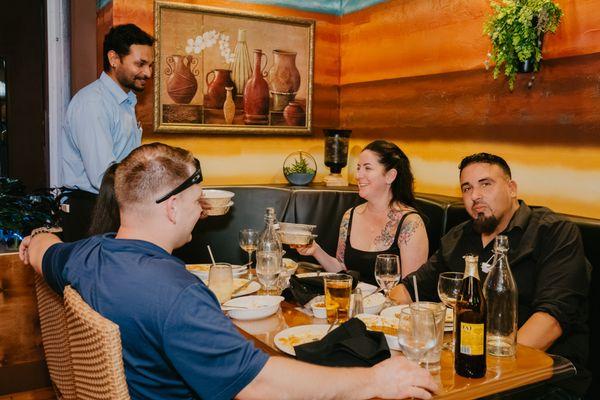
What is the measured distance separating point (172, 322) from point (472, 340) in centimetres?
72

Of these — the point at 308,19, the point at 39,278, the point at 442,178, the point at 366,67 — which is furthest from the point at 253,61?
the point at 39,278

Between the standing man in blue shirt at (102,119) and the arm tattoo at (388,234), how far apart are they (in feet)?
5.02

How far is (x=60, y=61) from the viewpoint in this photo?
4.48 meters

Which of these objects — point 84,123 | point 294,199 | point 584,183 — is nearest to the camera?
point 584,183

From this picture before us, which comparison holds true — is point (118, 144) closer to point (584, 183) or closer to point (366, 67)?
point (366, 67)

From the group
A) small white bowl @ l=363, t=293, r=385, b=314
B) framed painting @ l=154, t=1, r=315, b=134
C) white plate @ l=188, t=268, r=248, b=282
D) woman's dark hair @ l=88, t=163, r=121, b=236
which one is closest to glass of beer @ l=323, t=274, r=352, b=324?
small white bowl @ l=363, t=293, r=385, b=314

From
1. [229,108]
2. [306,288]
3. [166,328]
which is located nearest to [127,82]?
[229,108]

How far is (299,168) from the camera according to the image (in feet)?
14.7

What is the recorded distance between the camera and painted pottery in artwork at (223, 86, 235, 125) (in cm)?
427

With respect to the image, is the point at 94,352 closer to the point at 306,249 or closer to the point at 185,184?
the point at 185,184

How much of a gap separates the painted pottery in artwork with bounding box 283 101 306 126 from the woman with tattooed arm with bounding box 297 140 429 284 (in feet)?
4.79

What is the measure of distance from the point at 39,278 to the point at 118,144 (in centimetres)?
174

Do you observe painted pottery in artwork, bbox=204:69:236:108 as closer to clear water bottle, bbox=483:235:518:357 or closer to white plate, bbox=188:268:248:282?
white plate, bbox=188:268:248:282

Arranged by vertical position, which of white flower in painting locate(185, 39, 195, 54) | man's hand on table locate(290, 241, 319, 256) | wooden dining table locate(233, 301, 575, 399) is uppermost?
white flower in painting locate(185, 39, 195, 54)
